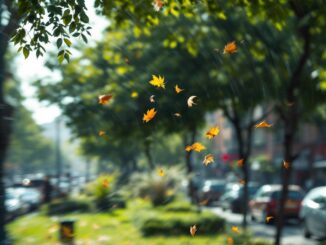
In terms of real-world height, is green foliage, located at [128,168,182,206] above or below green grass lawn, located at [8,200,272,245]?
above

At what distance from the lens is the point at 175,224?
15.0 metres

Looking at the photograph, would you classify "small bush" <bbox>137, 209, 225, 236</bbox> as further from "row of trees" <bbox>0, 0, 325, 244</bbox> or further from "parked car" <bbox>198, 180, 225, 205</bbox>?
"parked car" <bbox>198, 180, 225, 205</bbox>

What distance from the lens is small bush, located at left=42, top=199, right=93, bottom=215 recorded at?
22.9 meters

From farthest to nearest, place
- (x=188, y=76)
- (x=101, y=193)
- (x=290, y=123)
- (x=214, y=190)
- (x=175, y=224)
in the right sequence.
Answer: (x=214, y=190) → (x=101, y=193) → (x=188, y=76) → (x=175, y=224) → (x=290, y=123)

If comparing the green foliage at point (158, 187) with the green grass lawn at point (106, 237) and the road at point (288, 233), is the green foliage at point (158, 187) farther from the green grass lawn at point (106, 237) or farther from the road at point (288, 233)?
the green grass lawn at point (106, 237)

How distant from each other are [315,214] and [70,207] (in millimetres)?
10842

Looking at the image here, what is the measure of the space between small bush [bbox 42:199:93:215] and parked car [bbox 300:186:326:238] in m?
9.25

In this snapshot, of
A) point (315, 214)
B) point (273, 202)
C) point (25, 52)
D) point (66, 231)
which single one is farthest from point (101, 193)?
point (25, 52)

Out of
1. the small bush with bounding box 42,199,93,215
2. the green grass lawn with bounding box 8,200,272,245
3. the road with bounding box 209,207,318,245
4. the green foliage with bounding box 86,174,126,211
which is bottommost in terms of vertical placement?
the road with bounding box 209,207,318,245

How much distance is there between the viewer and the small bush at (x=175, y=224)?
48.3 feet

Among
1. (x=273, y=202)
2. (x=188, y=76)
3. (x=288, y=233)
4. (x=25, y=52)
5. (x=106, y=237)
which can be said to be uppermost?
(x=188, y=76)

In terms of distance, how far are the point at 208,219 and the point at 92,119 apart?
495 centimetres

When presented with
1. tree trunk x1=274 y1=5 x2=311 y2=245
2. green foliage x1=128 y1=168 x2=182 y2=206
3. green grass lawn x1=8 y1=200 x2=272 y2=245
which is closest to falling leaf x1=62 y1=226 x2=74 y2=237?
green grass lawn x1=8 y1=200 x2=272 y2=245

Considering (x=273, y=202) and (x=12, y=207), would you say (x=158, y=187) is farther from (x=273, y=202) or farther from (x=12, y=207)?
(x=12, y=207)
